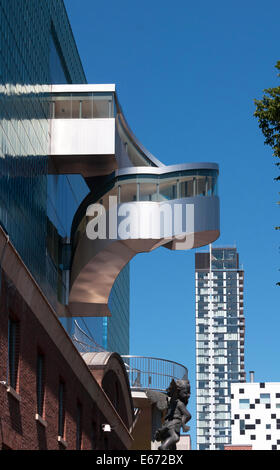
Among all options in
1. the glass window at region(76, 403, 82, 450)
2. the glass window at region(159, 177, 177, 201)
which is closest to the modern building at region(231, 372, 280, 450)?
the glass window at region(159, 177, 177, 201)

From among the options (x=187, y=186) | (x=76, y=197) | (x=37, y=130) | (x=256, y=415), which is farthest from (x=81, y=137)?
(x=256, y=415)

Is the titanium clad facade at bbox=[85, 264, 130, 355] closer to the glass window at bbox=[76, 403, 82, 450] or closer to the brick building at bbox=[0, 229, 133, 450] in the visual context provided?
the brick building at bbox=[0, 229, 133, 450]

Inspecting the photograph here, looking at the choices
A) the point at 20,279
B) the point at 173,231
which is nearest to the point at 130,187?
the point at 173,231

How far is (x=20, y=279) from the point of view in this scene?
77.4 ft

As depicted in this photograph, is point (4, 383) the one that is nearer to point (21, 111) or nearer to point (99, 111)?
point (21, 111)

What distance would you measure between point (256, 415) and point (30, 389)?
138 m

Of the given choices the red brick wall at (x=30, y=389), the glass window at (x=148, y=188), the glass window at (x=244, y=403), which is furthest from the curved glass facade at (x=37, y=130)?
the glass window at (x=244, y=403)

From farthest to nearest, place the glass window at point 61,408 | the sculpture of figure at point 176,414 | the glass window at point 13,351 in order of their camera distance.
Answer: the glass window at point 61,408 < the sculpture of figure at point 176,414 < the glass window at point 13,351

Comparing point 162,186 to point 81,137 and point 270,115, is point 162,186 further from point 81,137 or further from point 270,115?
point 270,115

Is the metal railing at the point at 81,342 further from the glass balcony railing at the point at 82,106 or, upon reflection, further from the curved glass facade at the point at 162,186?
the glass balcony railing at the point at 82,106

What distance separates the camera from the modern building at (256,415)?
154462 millimetres

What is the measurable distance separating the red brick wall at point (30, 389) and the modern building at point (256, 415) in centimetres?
Result: 12718

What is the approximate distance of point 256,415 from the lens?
15775cm

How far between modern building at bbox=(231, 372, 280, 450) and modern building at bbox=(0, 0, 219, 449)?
111130 millimetres
